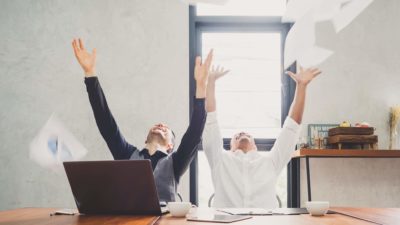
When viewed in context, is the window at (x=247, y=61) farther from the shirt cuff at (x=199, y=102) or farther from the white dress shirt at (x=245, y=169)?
the shirt cuff at (x=199, y=102)

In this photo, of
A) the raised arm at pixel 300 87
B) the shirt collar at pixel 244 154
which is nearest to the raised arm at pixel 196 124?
the shirt collar at pixel 244 154

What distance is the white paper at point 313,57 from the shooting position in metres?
3.75

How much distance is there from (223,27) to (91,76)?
6.09ft

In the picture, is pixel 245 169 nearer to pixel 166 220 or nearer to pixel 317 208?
pixel 317 208

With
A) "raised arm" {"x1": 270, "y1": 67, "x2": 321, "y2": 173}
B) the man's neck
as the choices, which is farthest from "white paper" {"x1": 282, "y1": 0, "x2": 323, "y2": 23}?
the man's neck

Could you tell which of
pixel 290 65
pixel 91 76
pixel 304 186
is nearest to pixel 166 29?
pixel 290 65

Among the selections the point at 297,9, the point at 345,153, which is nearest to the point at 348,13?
the point at 297,9

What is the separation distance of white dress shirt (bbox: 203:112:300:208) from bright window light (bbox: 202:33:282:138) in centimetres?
87

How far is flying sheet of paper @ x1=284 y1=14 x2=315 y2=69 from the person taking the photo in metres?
3.82

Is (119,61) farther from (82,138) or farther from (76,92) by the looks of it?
(82,138)

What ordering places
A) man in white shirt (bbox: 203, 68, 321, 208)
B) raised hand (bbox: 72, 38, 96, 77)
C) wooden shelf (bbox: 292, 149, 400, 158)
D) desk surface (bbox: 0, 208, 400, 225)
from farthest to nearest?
wooden shelf (bbox: 292, 149, 400, 158) → man in white shirt (bbox: 203, 68, 321, 208) → raised hand (bbox: 72, 38, 96, 77) → desk surface (bbox: 0, 208, 400, 225)

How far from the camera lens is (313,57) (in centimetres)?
378

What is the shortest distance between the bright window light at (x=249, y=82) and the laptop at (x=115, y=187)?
232cm

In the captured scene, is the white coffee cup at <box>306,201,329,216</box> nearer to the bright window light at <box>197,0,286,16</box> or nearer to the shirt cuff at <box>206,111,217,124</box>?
the shirt cuff at <box>206,111,217,124</box>
